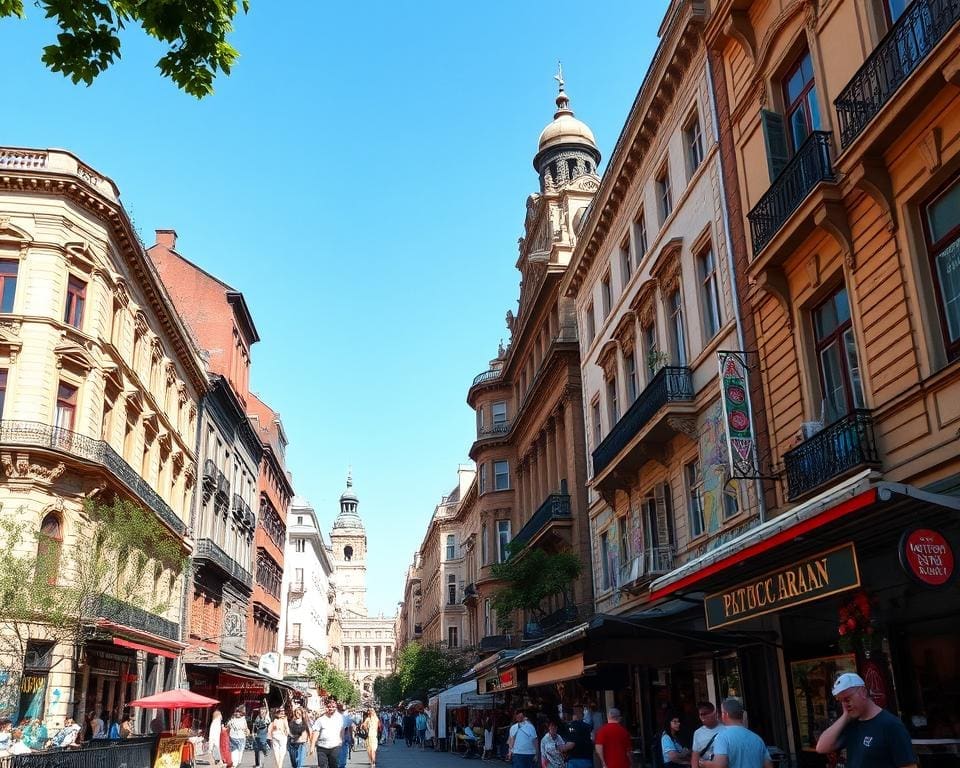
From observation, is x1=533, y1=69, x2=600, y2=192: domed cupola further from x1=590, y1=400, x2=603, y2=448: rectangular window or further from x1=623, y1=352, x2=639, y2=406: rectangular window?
x1=623, y1=352, x2=639, y2=406: rectangular window

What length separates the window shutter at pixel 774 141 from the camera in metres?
15.4

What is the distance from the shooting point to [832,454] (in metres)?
13.2

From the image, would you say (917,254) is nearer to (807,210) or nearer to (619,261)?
(807,210)

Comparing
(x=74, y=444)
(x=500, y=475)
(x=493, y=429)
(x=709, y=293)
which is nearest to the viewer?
(x=709, y=293)

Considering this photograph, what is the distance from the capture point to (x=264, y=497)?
6019 cm

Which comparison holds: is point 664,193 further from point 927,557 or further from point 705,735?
point 927,557

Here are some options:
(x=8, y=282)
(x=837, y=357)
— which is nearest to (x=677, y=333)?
(x=837, y=357)

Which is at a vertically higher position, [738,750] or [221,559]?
[221,559]

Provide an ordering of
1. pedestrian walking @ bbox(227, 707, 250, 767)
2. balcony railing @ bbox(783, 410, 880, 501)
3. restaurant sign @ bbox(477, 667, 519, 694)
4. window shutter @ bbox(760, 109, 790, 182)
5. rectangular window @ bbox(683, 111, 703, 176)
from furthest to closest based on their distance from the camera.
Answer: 1. pedestrian walking @ bbox(227, 707, 250, 767)
2. restaurant sign @ bbox(477, 667, 519, 694)
3. rectangular window @ bbox(683, 111, 703, 176)
4. window shutter @ bbox(760, 109, 790, 182)
5. balcony railing @ bbox(783, 410, 880, 501)

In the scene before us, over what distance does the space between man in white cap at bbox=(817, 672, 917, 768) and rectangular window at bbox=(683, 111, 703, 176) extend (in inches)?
625

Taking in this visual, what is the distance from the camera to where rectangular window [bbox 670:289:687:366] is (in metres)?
21.1

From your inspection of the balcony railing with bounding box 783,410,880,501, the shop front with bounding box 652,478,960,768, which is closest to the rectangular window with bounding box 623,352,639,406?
the shop front with bounding box 652,478,960,768

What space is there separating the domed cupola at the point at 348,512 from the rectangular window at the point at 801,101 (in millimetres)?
164556

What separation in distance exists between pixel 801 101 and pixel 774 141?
0.72m
